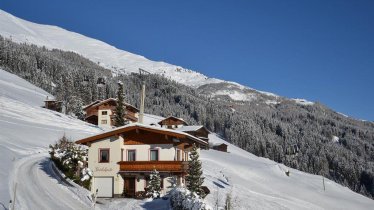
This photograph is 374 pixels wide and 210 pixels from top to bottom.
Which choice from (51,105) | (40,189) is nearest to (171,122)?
(51,105)

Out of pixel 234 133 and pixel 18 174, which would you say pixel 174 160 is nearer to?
pixel 18 174

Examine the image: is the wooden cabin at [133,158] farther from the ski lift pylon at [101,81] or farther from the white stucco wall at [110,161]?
the ski lift pylon at [101,81]

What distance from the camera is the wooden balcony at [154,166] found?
40.5 m

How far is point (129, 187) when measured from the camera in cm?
4181

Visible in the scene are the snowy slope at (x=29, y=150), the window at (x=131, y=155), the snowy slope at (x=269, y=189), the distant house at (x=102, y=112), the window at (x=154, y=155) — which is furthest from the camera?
the distant house at (x=102, y=112)

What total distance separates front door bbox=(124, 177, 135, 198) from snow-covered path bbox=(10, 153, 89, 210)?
5.72 meters

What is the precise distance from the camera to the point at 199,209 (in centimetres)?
2948

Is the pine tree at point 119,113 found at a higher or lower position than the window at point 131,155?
higher

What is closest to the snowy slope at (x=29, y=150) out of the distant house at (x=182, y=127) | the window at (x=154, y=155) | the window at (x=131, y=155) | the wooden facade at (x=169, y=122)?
the window at (x=131, y=155)

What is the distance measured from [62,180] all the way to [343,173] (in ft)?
535

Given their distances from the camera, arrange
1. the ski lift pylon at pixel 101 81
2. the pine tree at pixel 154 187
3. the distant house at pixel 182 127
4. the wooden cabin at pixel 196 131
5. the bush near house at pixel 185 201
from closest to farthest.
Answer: the bush near house at pixel 185 201 → the pine tree at pixel 154 187 → the wooden cabin at pixel 196 131 → the distant house at pixel 182 127 → the ski lift pylon at pixel 101 81

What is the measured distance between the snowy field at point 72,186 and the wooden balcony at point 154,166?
3232 mm

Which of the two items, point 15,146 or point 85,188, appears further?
point 15,146

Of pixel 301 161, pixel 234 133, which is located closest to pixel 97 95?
pixel 234 133
